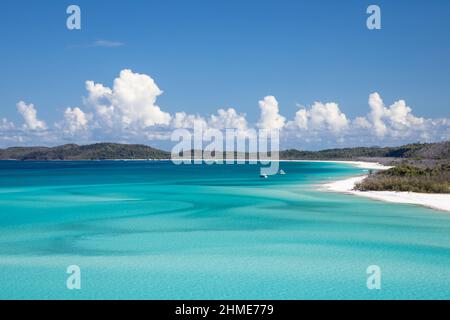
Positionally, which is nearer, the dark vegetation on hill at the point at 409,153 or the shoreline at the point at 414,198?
the shoreline at the point at 414,198

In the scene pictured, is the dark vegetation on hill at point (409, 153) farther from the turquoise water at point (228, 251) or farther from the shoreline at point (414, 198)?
the turquoise water at point (228, 251)

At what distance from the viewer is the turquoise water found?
44.5 feet

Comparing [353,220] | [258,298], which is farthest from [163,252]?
[353,220]

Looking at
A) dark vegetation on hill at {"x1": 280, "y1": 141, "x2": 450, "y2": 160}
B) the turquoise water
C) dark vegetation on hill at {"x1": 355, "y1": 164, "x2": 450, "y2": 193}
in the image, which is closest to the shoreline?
dark vegetation on hill at {"x1": 355, "y1": 164, "x2": 450, "y2": 193}

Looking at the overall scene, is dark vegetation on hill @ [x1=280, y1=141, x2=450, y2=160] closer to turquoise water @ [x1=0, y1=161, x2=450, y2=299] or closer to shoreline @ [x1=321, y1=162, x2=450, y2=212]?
shoreline @ [x1=321, y1=162, x2=450, y2=212]

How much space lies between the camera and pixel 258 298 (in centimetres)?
1280

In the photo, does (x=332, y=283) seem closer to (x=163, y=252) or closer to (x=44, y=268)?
(x=163, y=252)

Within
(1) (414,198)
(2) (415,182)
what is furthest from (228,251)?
(2) (415,182)

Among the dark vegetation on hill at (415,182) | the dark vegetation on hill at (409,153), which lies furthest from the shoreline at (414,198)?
the dark vegetation on hill at (409,153)

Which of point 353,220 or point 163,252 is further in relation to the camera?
point 353,220

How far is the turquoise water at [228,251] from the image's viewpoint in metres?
13.6
